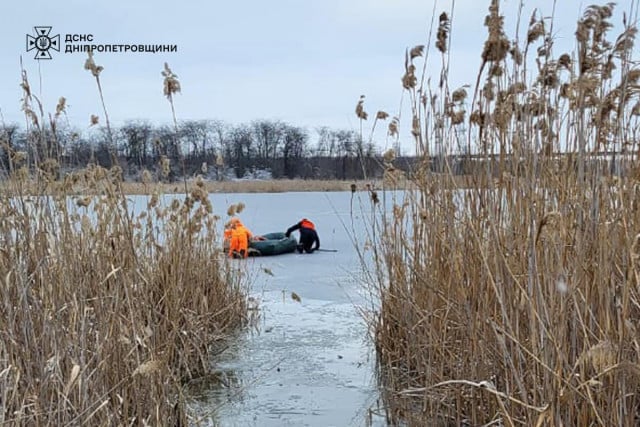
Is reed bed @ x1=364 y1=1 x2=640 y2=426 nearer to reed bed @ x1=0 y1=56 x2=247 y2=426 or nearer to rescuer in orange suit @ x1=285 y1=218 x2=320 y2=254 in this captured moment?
reed bed @ x1=0 y1=56 x2=247 y2=426

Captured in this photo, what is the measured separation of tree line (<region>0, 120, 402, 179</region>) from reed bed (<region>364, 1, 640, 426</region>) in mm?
862

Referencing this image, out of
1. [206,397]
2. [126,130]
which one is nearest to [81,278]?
[206,397]

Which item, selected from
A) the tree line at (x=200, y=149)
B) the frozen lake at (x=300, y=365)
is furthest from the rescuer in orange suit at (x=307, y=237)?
the frozen lake at (x=300, y=365)

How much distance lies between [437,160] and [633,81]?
1.03 meters

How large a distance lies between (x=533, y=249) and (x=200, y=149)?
6.62m

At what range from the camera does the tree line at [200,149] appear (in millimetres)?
2561

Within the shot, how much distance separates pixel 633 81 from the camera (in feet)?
4.98

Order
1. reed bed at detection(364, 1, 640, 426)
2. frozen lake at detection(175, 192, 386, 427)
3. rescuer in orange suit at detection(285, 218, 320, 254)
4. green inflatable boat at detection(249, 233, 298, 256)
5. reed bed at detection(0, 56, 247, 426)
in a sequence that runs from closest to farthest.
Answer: reed bed at detection(364, 1, 640, 426) < reed bed at detection(0, 56, 247, 426) < frozen lake at detection(175, 192, 386, 427) < green inflatable boat at detection(249, 233, 298, 256) < rescuer in orange suit at detection(285, 218, 320, 254)

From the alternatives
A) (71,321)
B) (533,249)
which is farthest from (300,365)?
(533,249)

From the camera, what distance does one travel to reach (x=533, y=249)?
1243mm

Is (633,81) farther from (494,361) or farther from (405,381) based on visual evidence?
(405,381)

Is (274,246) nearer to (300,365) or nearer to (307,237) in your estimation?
(307,237)

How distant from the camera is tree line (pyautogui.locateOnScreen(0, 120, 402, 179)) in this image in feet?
8.40

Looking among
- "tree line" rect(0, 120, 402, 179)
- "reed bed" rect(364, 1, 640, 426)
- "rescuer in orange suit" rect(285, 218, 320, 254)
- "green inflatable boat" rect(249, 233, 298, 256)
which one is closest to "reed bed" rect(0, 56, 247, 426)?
"tree line" rect(0, 120, 402, 179)
